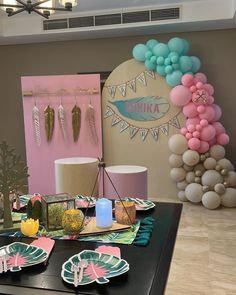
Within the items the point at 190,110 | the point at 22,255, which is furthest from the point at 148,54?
the point at 22,255

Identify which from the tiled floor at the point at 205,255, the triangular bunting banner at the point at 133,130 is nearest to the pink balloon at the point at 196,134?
the triangular bunting banner at the point at 133,130

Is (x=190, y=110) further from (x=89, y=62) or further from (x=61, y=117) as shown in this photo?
(x=89, y=62)

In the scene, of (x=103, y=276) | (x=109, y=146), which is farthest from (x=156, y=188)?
(x=103, y=276)

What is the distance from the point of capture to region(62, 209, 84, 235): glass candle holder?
4.69 ft

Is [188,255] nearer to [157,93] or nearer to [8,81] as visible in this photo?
[157,93]

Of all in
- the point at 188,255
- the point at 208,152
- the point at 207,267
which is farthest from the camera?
the point at 208,152

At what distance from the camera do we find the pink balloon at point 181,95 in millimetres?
3990

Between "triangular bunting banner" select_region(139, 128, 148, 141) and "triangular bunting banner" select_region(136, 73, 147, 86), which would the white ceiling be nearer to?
"triangular bunting banner" select_region(136, 73, 147, 86)

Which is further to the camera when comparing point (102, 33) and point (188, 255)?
point (102, 33)

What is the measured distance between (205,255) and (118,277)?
196 centimetres

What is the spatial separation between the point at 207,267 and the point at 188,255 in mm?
243

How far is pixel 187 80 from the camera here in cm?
398

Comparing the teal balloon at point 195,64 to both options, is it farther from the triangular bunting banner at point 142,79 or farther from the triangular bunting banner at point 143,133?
the triangular bunting banner at point 143,133

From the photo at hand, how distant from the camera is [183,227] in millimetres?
3500
